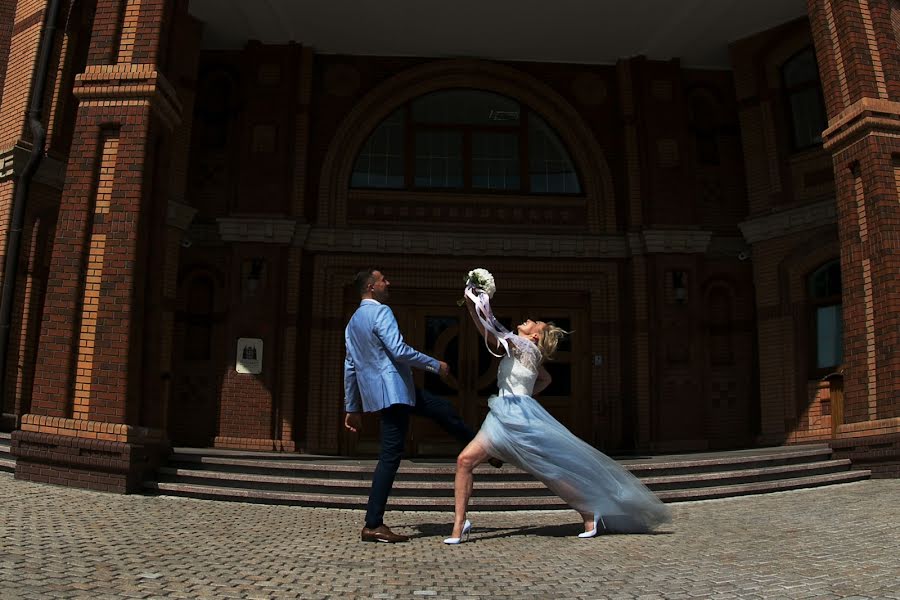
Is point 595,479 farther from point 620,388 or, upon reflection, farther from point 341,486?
point 620,388

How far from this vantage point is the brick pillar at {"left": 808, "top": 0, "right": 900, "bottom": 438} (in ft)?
26.4

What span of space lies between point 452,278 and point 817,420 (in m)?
6.36

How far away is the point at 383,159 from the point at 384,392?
29.4 feet

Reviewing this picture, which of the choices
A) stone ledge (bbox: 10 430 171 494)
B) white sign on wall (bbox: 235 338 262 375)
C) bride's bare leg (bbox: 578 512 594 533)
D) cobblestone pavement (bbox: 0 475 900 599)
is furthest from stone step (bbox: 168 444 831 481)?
white sign on wall (bbox: 235 338 262 375)

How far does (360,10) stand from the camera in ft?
39.5

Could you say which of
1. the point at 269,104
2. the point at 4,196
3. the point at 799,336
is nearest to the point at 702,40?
the point at 799,336

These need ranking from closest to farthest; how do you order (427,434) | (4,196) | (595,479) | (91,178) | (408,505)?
(595,479), (408,505), (91,178), (4,196), (427,434)

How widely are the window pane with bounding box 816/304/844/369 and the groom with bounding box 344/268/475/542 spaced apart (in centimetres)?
869

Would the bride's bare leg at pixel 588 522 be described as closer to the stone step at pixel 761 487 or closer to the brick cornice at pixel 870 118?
the stone step at pixel 761 487

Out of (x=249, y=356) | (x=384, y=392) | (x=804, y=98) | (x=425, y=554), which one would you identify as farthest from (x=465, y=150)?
(x=425, y=554)

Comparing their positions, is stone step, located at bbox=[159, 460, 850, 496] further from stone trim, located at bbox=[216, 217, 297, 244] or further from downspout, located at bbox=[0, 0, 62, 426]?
stone trim, located at bbox=[216, 217, 297, 244]

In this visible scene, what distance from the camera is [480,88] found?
537 inches

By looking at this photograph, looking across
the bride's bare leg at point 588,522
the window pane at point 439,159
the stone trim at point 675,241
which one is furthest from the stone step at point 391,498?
the window pane at point 439,159

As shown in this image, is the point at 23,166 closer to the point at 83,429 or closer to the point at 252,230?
the point at 252,230
